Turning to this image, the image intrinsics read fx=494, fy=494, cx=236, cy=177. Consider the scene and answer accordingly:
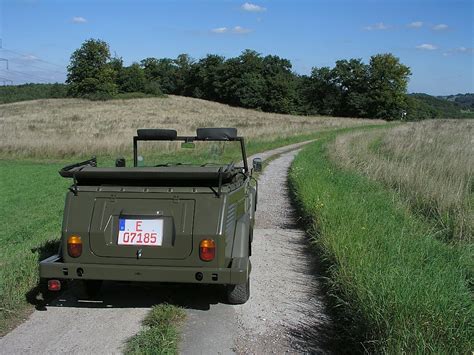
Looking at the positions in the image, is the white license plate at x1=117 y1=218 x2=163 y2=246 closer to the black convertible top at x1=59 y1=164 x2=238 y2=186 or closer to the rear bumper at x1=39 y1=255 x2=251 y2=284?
the rear bumper at x1=39 y1=255 x2=251 y2=284

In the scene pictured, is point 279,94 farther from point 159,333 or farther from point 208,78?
point 159,333

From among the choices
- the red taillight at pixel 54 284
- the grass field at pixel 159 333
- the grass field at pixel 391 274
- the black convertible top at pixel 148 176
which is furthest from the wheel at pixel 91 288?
the grass field at pixel 391 274

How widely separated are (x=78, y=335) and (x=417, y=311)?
8.78ft

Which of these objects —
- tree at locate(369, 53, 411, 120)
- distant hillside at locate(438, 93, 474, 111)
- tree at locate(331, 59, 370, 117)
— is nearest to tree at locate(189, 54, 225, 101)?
tree at locate(331, 59, 370, 117)

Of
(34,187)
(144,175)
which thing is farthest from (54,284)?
(34,187)

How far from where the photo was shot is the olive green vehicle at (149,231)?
4.21 m

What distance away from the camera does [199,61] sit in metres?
115

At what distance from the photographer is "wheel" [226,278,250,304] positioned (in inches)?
184

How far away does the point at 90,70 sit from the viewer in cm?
9919

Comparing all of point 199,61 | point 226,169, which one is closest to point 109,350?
point 226,169

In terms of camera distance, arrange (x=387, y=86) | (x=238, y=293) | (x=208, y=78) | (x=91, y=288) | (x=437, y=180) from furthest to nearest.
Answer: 1. (x=208, y=78)
2. (x=387, y=86)
3. (x=437, y=180)
4. (x=91, y=288)
5. (x=238, y=293)

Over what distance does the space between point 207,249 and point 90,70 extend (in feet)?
334

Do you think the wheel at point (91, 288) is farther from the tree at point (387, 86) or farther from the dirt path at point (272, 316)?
the tree at point (387, 86)

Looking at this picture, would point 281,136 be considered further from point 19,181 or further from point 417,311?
point 417,311
